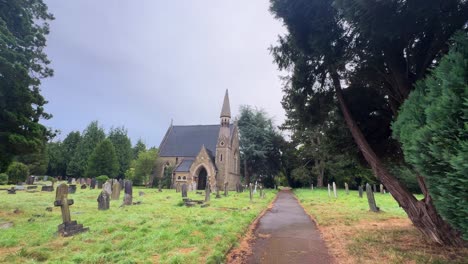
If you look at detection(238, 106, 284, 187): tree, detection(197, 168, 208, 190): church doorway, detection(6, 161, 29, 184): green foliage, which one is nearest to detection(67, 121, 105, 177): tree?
detection(6, 161, 29, 184): green foliage

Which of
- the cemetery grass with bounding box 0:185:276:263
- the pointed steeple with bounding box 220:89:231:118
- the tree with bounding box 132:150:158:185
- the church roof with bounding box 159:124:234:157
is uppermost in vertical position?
the pointed steeple with bounding box 220:89:231:118

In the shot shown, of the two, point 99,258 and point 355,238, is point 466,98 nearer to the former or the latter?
Result: point 355,238

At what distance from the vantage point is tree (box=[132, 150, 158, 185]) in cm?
3981

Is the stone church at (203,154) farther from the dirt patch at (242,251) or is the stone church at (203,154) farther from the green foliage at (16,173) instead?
the dirt patch at (242,251)

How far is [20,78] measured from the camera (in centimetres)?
895

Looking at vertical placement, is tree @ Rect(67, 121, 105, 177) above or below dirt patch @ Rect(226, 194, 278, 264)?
above

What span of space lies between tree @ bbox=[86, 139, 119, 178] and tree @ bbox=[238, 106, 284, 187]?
23.2m

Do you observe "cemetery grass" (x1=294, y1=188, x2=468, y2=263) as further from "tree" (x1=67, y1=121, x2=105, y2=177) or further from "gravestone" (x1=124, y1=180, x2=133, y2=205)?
"tree" (x1=67, y1=121, x2=105, y2=177)

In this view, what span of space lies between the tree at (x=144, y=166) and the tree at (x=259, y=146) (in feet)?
47.8

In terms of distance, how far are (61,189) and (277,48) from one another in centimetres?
786

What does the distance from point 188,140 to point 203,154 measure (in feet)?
27.9

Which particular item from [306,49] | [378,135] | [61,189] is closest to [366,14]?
[306,49]

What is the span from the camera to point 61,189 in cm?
757

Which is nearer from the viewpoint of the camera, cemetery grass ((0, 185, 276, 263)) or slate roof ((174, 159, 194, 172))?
cemetery grass ((0, 185, 276, 263))
